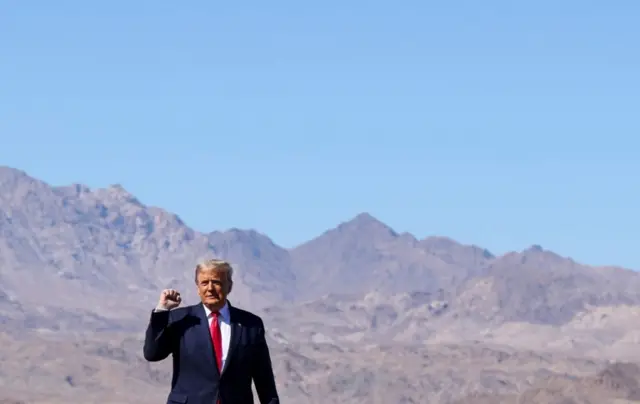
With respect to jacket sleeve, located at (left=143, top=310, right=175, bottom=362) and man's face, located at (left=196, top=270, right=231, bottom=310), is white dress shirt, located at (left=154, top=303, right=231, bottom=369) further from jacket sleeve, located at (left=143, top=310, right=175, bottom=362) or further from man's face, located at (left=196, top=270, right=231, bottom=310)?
jacket sleeve, located at (left=143, top=310, right=175, bottom=362)

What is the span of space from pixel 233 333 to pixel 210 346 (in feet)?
0.72

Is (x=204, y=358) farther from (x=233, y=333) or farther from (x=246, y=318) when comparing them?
(x=246, y=318)

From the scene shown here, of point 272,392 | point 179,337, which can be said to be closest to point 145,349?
point 179,337

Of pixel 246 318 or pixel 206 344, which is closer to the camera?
pixel 206 344

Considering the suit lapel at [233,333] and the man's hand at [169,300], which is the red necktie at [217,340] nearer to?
the suit lapel at [233,333]

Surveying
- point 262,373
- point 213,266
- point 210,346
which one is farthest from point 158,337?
point 262,373

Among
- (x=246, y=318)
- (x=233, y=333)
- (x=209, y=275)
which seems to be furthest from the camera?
(x=246, y=318)

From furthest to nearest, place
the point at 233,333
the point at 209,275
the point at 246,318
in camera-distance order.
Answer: the point at 246,318 < the point at 233,333 < the point at 209,275

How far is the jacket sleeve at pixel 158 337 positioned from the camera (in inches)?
455

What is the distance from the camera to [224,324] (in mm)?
11773

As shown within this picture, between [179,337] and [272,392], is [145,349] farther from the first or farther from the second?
[272,392]

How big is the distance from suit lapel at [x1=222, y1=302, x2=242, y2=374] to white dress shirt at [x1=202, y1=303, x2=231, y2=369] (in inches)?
0.9

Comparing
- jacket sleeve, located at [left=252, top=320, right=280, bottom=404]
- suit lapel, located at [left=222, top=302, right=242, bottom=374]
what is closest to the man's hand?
suit lapel, located at [left=222, top=302, right=242, bottom=374]

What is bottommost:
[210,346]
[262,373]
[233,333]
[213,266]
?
[262,373]
